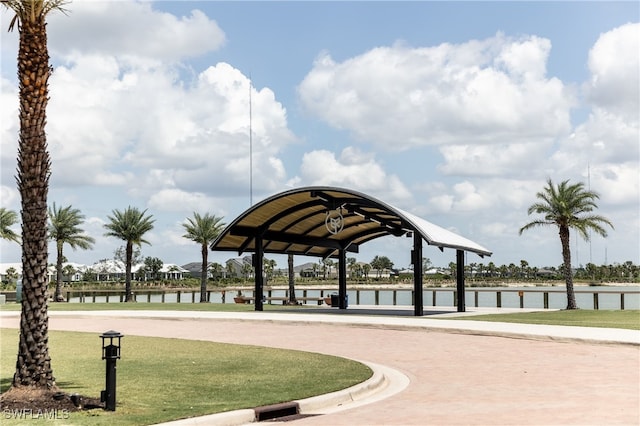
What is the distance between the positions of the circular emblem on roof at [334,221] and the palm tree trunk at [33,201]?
23.6 m

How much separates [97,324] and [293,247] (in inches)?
573

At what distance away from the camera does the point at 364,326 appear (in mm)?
26250

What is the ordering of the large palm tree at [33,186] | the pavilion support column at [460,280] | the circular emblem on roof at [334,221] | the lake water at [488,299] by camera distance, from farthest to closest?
the lake water at [488,299] → the pavilion support column at [460,280] → the circular emblem on roof at [334,221] → the large palm tree at [33,186]

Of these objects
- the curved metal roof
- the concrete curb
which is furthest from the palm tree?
the concrete curb

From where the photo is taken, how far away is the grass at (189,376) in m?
10.4

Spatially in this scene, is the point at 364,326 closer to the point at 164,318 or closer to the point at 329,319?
the point at 329,319

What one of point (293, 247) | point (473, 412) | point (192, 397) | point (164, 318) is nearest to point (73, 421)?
point (192, 397)

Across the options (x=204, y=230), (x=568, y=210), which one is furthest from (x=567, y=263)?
(x=204, y=230)

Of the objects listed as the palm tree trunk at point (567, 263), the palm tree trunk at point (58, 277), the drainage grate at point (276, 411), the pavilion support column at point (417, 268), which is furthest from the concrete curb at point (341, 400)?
the palm tree trunk at point (58, 277)

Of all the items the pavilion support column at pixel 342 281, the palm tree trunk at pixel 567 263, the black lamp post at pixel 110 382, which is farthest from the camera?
the palm tree trunk at pixel 567 263

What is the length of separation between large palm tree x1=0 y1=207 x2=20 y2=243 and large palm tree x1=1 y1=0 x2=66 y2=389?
51614 millimetres

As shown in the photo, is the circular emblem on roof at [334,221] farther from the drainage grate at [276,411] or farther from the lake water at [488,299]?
the drainage grate at [276,411]

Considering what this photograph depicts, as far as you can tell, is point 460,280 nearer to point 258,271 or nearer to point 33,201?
point 258,271

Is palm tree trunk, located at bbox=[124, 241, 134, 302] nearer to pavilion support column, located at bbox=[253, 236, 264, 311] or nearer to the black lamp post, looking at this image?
pavilion support column, located at bbox=[253, 236, 264, 311]
